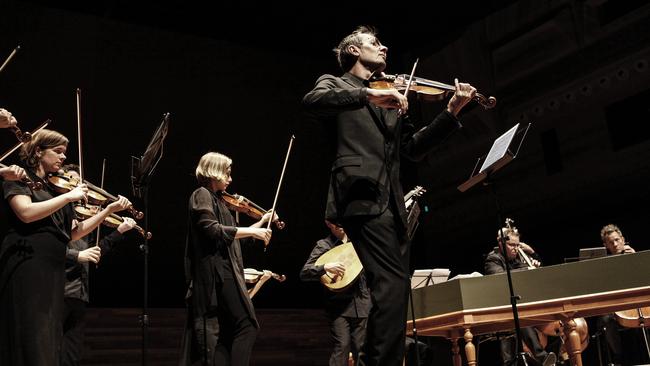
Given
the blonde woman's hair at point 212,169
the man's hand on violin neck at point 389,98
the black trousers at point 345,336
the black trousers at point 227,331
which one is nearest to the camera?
the man's hand on violin neck at point 389,98

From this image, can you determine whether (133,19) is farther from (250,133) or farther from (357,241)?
(357,241)

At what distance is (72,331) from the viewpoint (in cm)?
451

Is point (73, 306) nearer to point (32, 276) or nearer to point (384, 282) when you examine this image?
point (32, 276)

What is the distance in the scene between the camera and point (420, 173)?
9.61 m

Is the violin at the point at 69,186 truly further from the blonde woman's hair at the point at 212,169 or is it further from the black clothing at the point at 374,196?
the black clothing at the point at 374,196

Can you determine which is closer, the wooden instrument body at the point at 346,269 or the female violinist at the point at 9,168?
the female violinist at the point at 9,168

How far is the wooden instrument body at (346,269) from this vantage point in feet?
17.8

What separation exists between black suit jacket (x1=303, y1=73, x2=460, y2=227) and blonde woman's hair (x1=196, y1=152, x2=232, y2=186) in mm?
1632

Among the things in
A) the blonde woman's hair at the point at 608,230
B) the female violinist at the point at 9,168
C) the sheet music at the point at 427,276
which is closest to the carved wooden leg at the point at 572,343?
the sheet music at the point at 427,276

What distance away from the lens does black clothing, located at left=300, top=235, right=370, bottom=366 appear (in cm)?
538

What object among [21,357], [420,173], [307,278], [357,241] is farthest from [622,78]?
[21,357]

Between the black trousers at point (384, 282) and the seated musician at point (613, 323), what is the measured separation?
4.73 m

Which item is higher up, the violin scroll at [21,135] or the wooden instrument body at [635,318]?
the violin scroll at [21,135]

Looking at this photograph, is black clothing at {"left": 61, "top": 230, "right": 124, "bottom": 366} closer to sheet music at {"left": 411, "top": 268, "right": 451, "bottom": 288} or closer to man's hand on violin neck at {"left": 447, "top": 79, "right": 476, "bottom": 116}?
sheet music at {"left": 411, "top": 268, "right": 451, "bottom": 288}
